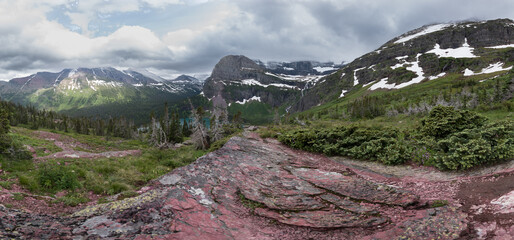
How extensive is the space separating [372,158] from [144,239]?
53.9 ft

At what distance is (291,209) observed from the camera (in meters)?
10.8

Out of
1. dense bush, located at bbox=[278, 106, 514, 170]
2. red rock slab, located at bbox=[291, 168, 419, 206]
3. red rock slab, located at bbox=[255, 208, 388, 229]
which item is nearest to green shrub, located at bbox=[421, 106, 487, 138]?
dense bush, located at bbox=[278, 106, 514, 170]

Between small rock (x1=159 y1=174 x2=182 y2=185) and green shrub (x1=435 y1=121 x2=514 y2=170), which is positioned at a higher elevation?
green shrub (x1=435 y1=121 x2=514 y2=170)

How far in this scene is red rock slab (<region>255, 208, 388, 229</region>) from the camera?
9.20 meters

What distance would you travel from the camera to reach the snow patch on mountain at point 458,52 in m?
171

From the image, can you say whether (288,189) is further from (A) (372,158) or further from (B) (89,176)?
(B) (89,176)

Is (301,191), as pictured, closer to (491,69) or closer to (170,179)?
(170,179)

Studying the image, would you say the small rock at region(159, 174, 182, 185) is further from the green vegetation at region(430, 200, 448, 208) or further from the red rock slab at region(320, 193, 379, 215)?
the green vegetation at region(430, 200, 448, 208)

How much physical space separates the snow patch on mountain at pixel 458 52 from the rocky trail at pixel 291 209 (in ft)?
717

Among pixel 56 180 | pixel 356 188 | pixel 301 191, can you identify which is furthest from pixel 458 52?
pixel 56 180

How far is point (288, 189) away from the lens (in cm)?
1332

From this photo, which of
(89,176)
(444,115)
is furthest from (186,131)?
(444,115)

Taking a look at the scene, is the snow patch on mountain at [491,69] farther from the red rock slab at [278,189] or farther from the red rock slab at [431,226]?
the red rock slab at [431,226]

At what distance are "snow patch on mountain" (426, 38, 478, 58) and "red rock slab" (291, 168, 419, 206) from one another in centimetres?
21807
